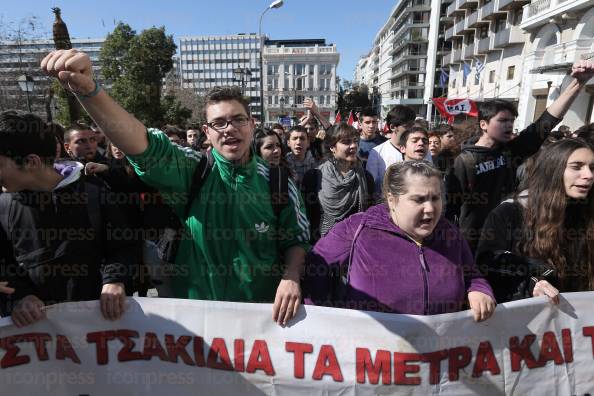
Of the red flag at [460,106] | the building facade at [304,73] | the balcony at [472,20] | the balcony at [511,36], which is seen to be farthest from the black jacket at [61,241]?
the building facade at [304,73]

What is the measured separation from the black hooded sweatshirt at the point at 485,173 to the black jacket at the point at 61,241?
286cm

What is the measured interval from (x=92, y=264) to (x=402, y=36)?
7017 cm

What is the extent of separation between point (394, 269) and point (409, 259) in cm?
9

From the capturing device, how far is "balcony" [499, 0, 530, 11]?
26.9 m

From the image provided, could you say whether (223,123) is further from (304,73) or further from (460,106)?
(304,73)

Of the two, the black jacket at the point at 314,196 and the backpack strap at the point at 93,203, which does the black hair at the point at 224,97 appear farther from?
the black jacket at the point at 314,196

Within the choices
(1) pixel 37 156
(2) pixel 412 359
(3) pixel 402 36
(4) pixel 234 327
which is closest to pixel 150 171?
(1) pixel 37 156

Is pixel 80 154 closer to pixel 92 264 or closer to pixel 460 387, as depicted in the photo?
pixel 92 264

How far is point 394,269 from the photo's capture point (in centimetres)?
187

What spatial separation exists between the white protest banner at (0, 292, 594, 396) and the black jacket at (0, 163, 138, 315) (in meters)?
0.19

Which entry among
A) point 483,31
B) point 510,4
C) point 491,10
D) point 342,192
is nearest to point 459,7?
point 483,31

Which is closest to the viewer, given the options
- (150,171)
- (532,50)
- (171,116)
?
(150,171)

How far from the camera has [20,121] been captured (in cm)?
170

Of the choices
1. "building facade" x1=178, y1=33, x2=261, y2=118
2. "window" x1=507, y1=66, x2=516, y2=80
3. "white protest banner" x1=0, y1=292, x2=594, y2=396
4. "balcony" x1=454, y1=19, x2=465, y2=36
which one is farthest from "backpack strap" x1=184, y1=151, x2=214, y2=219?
"building facade" x1=178, y1=33, x2=261, y2=118
